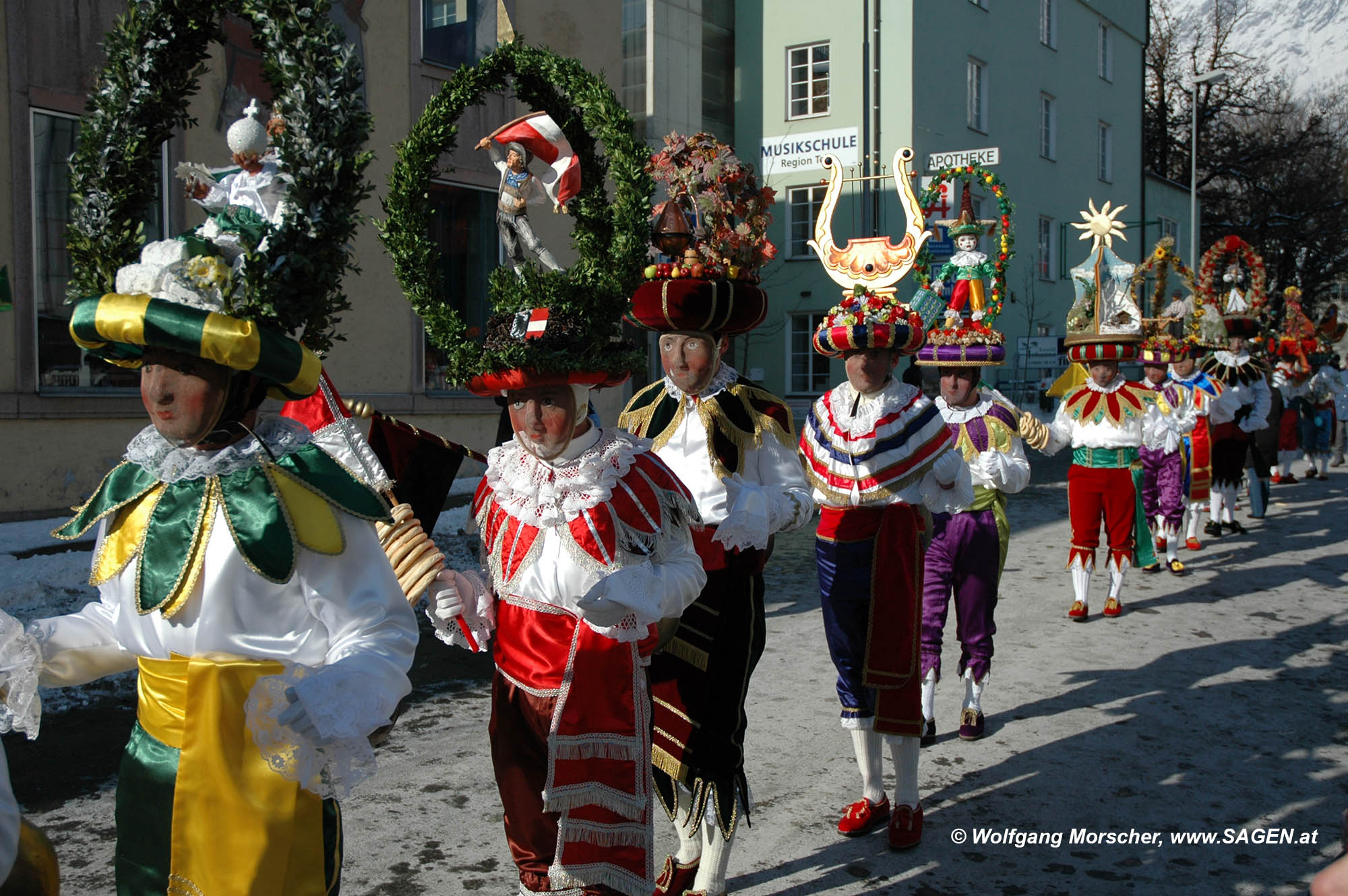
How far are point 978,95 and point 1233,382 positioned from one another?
14.8m

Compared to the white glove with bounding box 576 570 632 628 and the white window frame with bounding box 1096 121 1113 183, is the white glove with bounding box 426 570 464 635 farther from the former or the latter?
the white window frame with bounding box 1096 121 1113 183

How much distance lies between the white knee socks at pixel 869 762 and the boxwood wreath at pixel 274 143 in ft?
10.3

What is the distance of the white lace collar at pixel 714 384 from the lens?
4406 mm

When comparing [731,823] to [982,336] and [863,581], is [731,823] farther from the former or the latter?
[982,336]

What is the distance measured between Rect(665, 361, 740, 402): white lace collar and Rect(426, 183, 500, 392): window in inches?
384

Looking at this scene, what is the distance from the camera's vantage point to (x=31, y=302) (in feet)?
33.4

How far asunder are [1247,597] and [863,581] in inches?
260

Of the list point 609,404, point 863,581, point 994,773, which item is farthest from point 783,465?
point 609,404

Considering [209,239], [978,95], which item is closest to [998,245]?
[209,239]

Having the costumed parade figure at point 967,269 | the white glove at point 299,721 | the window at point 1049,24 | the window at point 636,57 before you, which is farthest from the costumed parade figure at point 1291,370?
the white glove at point 299,721

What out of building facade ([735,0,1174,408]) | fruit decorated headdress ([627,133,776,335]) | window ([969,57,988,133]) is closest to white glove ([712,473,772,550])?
fruit decorated headdress ([627,133,776,335])

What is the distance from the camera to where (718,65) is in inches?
997

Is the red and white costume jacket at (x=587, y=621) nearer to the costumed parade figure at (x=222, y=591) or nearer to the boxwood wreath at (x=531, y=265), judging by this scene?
the boxwood wreath at (x=531, y=265)

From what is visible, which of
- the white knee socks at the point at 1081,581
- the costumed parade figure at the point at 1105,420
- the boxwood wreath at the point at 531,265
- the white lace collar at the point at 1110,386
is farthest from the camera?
the white lace collar at the point at 1110,386
